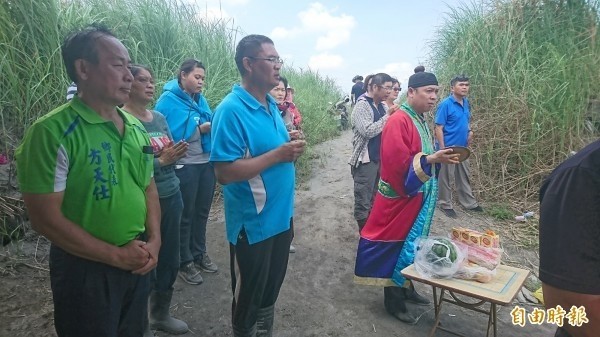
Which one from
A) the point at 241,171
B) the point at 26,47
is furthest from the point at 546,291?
the point at 26,47

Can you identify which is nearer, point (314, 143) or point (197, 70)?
point (197, 70)

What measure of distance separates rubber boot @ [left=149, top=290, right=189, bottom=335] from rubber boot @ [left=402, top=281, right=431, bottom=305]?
1877 mm

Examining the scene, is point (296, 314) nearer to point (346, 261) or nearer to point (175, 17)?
point (346, 261)

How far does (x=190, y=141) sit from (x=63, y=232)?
206cm

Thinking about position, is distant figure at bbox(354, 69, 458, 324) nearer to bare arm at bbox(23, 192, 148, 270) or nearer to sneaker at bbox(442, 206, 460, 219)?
bare arm at bbox(23, 192, 148, 270)

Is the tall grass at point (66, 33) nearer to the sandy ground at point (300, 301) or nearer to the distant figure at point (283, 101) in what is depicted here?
the sandy ground at point (300, 301)

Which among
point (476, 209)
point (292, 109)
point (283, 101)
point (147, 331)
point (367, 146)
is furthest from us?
point (476, 209)

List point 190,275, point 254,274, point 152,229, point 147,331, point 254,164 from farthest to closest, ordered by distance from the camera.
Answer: point 190,275 → point 147,331 → point 254,274 → point 254,164 → point 152,229

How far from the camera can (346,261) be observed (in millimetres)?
4125

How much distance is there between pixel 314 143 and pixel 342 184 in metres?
3.26

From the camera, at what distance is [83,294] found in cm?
146

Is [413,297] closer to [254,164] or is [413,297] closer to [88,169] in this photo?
[254,164]

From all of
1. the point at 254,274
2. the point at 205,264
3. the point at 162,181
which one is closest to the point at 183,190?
the point at 162,181

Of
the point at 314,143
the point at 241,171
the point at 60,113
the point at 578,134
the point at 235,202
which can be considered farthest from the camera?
the point at 314,143
